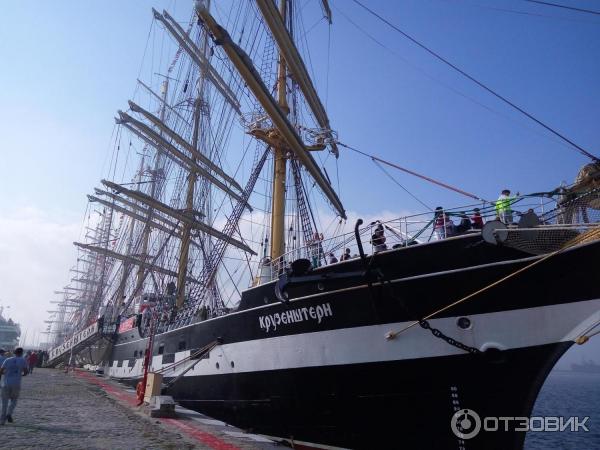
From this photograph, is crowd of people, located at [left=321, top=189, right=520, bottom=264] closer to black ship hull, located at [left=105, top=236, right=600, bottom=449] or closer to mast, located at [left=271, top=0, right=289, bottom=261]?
black ship hull, located at [left=105, top=236, right=600, bottom=449]

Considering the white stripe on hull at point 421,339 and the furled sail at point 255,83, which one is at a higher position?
the furled sail at point 255,83

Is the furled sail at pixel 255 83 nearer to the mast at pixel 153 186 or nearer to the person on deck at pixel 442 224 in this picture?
the person on deck at pixel 442 224

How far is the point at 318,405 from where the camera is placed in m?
8.32

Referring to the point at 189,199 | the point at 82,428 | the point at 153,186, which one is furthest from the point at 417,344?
the point at 153,186

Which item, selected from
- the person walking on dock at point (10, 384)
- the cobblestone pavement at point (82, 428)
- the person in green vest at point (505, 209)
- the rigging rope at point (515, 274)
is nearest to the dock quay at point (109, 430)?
the cobblestone pavement at point (82, 428)

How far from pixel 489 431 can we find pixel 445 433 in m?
0.69

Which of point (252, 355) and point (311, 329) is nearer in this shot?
point (311, 329)

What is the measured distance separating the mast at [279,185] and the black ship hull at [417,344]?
4736 mm

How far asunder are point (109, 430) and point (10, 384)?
187 cm

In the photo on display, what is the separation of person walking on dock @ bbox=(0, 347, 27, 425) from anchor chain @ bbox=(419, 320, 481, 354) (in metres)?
6.97

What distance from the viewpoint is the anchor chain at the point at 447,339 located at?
6.94 meters

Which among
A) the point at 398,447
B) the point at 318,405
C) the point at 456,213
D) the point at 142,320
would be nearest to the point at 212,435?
the point at 318,405

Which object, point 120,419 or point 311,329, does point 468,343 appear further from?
point 120,419

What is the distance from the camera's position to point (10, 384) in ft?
23.5
